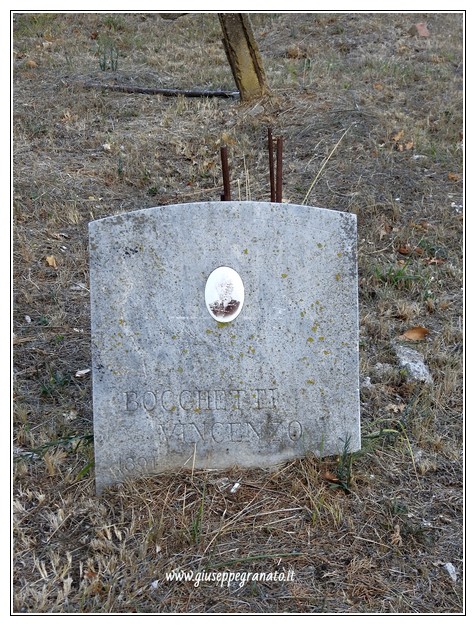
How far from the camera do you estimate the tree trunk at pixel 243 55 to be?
23.0 feet

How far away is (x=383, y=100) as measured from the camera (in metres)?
7.49

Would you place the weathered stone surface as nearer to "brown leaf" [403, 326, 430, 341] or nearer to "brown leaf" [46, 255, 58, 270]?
"brown leaf" [403, 326, 430, 341]

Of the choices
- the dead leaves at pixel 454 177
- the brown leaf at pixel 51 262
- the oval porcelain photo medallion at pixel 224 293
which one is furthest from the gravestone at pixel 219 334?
the dead leaves at pixel 454 177

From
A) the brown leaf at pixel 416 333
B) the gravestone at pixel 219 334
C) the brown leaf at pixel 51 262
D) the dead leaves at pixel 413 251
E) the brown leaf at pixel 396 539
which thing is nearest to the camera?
the brown leaf at pixel 396 539

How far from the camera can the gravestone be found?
3105 mm

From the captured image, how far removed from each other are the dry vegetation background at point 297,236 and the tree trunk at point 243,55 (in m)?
0.19

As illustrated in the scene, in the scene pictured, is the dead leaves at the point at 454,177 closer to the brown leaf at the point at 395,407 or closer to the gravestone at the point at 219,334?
the brown leaf at the point at 395,407

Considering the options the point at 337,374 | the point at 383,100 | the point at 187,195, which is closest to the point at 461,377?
the point at 337,374

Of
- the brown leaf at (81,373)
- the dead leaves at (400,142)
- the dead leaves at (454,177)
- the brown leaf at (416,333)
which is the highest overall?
the dead leaves at (400,142)

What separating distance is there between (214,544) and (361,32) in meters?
8.16

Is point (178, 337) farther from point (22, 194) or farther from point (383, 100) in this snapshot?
point (383, 100)

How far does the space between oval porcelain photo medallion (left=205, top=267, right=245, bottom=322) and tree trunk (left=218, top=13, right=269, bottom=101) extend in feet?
15.2

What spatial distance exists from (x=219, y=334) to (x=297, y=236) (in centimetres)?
54

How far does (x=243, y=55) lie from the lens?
7172 millimetres
